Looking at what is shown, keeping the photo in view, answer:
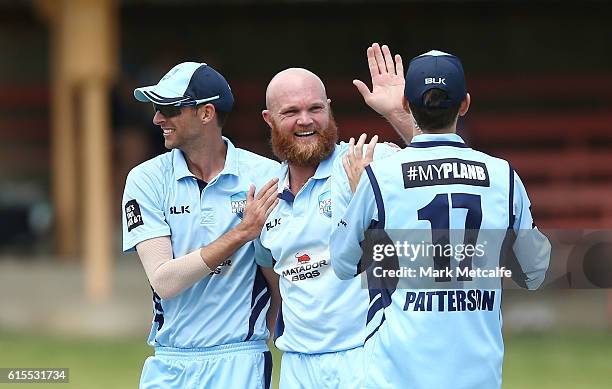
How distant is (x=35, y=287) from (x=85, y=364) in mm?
3561

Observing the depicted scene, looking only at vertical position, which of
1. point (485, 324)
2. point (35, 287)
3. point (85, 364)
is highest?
point (35, 287)

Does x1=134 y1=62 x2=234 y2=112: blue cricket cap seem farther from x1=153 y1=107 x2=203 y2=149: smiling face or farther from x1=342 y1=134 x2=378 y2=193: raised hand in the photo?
x1=342 y1=134 x2=378 y2=193: raised hand

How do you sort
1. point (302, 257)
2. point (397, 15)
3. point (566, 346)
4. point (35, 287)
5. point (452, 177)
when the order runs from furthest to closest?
point (397, 15)
point (35, 287)
point (566, 346)
point (302, 257)
point (452, 177)

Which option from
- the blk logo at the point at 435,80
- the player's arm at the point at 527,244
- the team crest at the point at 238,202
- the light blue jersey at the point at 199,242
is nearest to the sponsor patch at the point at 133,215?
the light blue jersey at the point at 199,242

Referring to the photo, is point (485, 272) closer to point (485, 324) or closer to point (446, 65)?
point (485, 324)

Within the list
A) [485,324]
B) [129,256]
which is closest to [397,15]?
[129,256]

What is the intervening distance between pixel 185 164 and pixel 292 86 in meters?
0.64

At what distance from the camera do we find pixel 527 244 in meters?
4.89

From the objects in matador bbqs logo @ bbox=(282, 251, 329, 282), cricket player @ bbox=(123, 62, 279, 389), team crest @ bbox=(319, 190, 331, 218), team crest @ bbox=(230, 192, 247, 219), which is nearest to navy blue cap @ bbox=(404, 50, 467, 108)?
team crest @ bbox=(319, 190, 331, 218)

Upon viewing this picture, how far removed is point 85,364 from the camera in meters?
12.2

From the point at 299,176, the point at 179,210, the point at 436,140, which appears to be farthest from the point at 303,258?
the point at 436,140

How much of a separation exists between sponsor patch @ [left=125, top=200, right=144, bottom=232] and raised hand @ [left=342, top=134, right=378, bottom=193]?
44.4 inches

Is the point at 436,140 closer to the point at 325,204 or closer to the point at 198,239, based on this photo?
the point at 325,204

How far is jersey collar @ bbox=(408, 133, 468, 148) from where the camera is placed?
4.79 metres
